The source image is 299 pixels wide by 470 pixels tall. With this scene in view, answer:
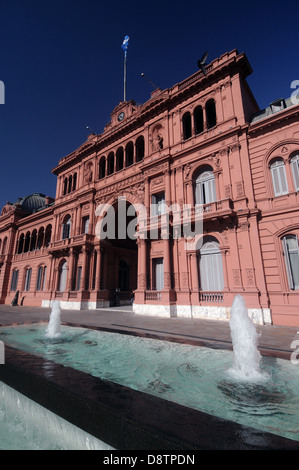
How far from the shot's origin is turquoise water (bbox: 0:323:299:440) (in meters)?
2.50

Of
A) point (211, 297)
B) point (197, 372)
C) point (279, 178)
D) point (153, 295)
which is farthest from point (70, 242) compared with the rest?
point (197, 372)

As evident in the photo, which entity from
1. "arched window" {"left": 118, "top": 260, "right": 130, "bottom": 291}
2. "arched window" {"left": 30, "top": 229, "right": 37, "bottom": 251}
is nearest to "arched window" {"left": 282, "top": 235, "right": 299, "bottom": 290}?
"arched window" {"left": 118, "top": 260, "right": 130, "bottom": 291}

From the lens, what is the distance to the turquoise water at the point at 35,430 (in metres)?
1.89

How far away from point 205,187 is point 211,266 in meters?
5.23

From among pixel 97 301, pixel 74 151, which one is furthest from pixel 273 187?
pixel 74 151

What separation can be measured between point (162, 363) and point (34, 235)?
2973 cm

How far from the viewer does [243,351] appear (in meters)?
4.23

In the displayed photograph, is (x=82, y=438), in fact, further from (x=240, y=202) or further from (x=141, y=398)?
(x=240, y=202)

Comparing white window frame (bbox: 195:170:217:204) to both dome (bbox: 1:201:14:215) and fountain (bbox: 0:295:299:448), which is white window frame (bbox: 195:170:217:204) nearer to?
fountain (bbox: 0:295:299:448)

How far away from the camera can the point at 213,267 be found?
42.5 ft

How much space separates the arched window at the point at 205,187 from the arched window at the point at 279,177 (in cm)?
338

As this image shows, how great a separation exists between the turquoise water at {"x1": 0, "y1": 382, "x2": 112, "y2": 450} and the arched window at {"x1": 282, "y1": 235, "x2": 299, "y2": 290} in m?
11.4

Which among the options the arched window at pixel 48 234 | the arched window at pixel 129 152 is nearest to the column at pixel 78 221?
the arched window at pixel 129 152

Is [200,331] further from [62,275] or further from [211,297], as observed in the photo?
[62,275]
